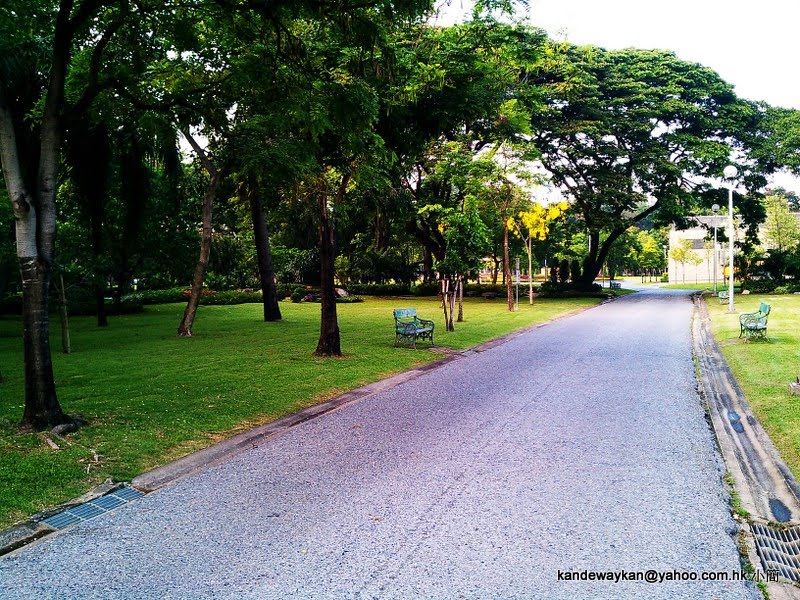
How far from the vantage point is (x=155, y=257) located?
25.0 metres

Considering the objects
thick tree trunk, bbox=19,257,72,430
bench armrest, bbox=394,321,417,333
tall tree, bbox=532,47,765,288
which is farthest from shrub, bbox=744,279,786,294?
thick tree trunk, bbox=19,257,72,430

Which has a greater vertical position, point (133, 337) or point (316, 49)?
point (316, 49)

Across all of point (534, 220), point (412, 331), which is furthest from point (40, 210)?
point (534, 220)

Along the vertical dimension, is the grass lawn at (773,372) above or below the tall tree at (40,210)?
below

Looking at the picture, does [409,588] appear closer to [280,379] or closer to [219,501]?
[219,501]

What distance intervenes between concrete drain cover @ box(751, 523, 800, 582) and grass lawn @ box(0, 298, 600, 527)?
5.35 m

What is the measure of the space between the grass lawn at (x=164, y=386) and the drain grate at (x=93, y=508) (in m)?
0.24

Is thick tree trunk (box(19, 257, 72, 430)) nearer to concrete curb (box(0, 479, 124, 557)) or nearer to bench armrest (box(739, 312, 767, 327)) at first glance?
concrete curb (box(0, 479, 124, 557))

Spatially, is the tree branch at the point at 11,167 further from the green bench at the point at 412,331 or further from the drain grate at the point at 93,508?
the green bench at the point at 412,331

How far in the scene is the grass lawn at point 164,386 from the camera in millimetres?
5762

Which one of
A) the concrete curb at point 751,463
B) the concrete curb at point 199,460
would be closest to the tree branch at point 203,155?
the concrete curb at point 199,460

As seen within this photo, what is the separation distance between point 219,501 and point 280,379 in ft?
18.3

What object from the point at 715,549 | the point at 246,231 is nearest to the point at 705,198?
the point at 246,231

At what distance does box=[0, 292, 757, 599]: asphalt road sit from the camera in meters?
3.60
